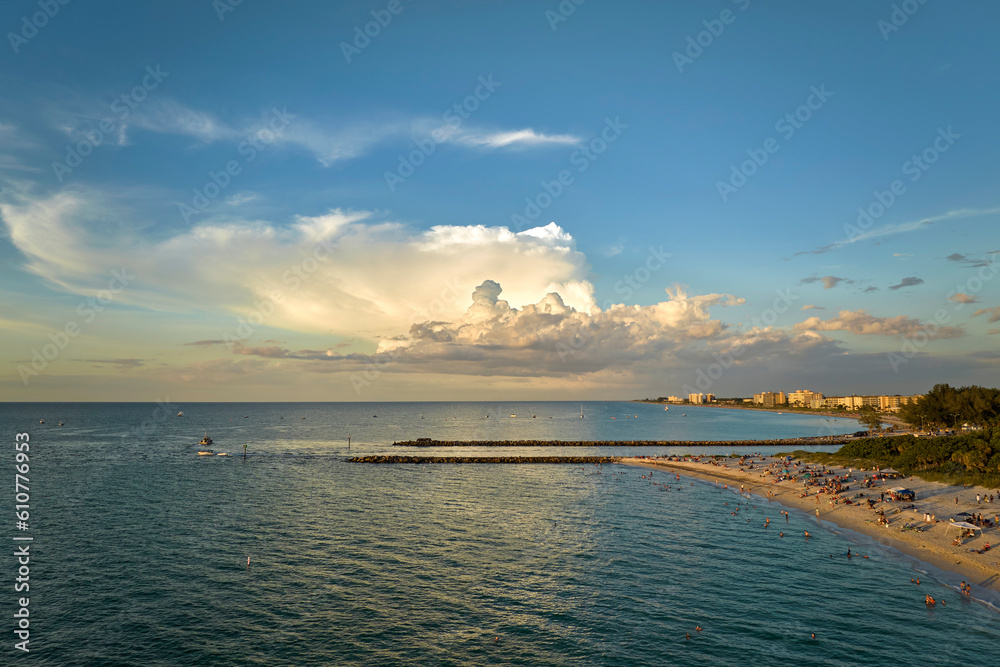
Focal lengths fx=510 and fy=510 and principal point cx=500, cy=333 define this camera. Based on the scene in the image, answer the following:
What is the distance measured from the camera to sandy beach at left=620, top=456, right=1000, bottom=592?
44906mm

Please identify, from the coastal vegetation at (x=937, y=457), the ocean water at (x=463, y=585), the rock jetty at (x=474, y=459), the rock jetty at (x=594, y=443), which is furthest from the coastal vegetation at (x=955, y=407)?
the ocean water at (x=463, y=585)

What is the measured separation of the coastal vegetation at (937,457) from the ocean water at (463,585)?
90.0 ft

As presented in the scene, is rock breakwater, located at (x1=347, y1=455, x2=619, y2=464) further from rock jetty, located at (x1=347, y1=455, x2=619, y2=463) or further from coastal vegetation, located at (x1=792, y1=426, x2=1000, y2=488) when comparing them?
coastal vegetation, located at (x1=792, y1=426, x2=1000, y2=488)

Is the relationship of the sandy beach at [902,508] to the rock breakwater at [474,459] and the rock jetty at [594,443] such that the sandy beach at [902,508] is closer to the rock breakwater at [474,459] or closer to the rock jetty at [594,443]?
the rock breakwater at [474,459]

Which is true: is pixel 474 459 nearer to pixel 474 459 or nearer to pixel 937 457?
pixel 474 459

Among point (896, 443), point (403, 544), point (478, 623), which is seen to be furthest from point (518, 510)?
point (896, 443)

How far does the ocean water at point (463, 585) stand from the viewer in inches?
1196

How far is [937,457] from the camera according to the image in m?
78.9

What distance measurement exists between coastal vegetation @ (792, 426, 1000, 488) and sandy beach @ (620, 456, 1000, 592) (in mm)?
2678

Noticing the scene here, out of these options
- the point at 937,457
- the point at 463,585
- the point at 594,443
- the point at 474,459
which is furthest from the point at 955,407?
the point at 463,585

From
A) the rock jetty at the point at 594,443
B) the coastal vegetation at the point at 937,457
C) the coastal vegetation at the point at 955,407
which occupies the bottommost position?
the rock jetty at the point at 594,443

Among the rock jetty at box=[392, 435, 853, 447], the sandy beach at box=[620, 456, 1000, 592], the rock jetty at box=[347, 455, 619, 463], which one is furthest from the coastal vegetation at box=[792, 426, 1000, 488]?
the rock jetty at box=[392, 435, 853, 447]

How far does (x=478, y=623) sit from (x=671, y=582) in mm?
16750

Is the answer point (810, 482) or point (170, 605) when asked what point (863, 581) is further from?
point (170, 605)
